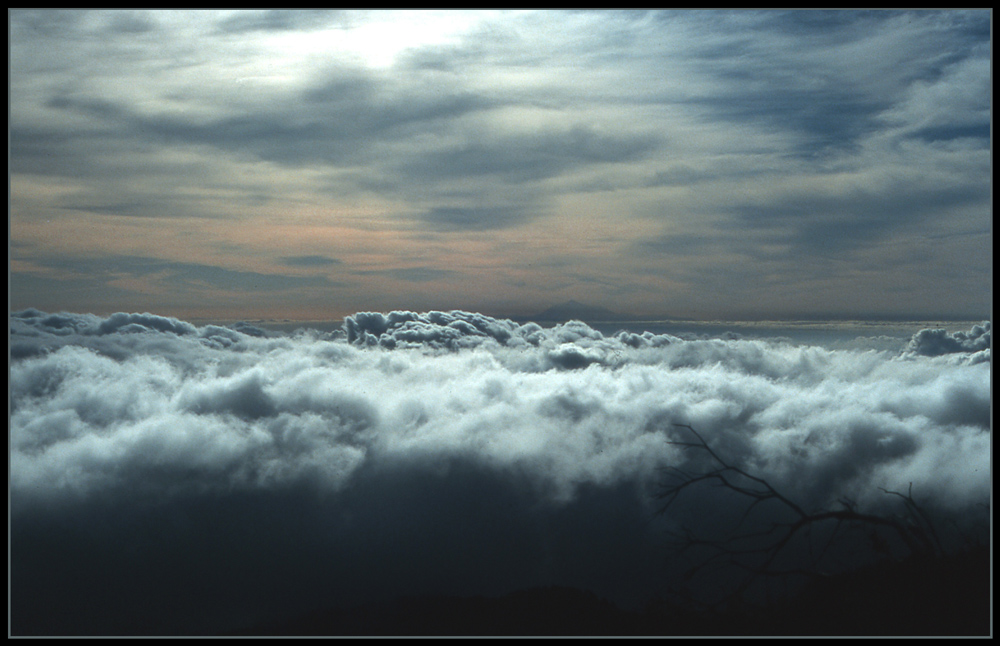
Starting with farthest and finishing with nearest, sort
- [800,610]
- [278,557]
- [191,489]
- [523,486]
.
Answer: [191,489] < [523,486] < [278,557] < [800,610]

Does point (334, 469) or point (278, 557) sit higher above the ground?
point (334, 469)

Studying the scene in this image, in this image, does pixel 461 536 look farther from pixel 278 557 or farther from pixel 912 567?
pixel 912 567

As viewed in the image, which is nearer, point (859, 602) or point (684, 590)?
point (684, 590)

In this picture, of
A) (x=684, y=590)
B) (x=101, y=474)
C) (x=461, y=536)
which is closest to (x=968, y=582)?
(x=684, y=590)

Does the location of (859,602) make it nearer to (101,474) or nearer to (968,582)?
(968,582)

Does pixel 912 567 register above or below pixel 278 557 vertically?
above

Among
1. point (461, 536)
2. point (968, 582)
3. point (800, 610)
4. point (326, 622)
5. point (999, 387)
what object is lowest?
point (326, 622)

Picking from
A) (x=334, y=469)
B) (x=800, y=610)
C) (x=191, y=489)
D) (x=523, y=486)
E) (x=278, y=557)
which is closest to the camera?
(x=800, y=610)

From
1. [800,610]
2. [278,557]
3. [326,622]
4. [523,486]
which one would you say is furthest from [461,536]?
[800,610]

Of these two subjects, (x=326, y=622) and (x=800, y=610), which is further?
(x=326, y=622)
